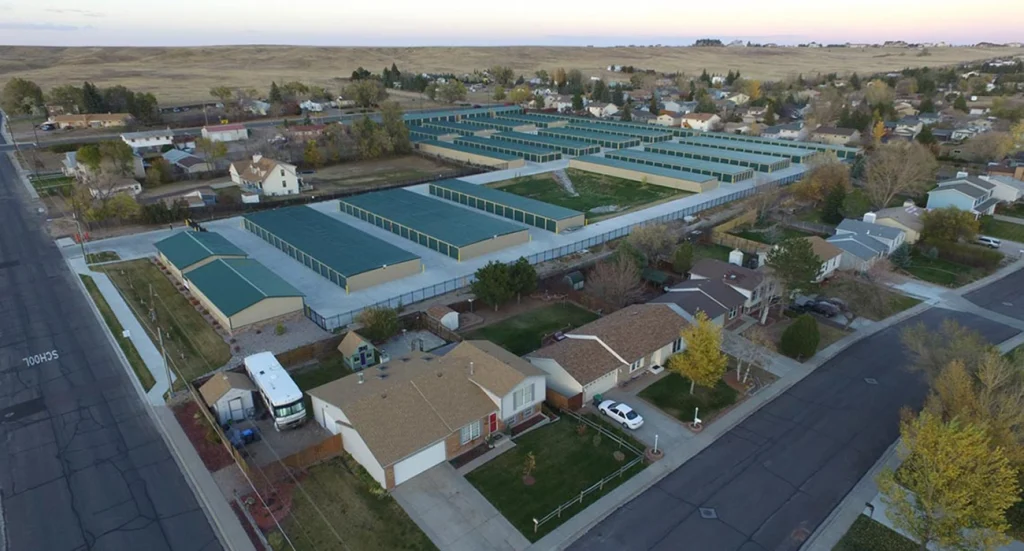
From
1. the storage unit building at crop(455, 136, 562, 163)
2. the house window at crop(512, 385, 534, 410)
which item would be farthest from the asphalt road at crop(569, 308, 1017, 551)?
the storage unit building at crop(455, 136, 562, 163)

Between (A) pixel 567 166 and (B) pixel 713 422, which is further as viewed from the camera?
(A) pixel 567 166

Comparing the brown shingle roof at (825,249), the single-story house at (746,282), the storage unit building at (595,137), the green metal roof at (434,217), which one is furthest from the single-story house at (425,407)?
the storage unit building at (595,137)

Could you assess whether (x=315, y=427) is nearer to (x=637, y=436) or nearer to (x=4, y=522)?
(x=4, y=522)

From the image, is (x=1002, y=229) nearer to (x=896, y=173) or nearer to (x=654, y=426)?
(x=896, y=173)

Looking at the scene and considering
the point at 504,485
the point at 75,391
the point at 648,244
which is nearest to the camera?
the point at 504,485

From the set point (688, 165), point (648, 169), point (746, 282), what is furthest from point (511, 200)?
point (746, 282)

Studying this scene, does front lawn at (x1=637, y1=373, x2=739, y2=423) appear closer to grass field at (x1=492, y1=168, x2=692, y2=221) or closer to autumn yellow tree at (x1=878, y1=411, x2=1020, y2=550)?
autumn yellow tree at (x1=878, y1=411, x2=1020, y2=550)

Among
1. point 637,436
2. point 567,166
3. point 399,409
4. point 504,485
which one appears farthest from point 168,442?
point 567,166
